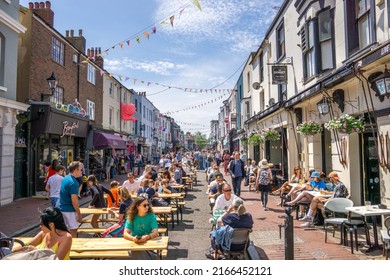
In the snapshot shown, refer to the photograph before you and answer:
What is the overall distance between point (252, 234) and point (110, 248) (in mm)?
3656

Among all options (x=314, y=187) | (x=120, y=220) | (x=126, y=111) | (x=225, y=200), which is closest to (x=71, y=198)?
(x=120, y=220)

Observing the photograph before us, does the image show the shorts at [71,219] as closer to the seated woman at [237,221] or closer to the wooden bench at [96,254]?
the wooden bench at [96,254]

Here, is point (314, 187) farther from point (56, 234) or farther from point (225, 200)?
point (56, 234)

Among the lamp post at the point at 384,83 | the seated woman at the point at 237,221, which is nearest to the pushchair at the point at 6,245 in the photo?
the seated woman at the point at 237,221

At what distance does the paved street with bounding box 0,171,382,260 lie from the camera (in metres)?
5.44

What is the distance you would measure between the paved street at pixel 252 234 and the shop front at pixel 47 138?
2.20 meters

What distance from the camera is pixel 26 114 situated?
12.1 m

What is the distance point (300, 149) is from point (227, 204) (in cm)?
677

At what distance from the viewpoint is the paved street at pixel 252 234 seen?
5.44 meters

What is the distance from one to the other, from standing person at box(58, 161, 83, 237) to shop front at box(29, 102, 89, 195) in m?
8.03

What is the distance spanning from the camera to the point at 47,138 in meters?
14.0

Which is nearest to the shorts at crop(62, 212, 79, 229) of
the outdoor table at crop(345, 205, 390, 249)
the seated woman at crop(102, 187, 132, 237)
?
the seated woman at crop(102, 187, 132, 237)

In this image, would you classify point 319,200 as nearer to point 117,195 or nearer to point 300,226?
point 300,226
